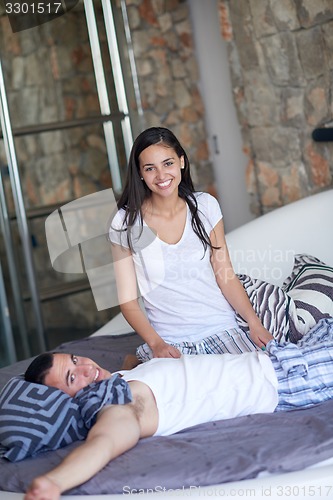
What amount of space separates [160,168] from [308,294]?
2.01 ft

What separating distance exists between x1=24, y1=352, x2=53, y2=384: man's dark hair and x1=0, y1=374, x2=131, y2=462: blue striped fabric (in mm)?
53

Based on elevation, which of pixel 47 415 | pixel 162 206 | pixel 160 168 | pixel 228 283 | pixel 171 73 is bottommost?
pixel 47 415

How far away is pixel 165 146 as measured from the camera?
227 centimetres

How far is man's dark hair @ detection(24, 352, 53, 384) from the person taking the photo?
1809mm

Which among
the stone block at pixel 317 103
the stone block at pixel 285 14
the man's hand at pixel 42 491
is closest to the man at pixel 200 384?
the man's hand at pixel 42 491

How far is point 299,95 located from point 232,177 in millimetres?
830

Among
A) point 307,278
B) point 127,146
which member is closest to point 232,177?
point 127,146

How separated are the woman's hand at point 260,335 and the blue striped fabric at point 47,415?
0.60 m

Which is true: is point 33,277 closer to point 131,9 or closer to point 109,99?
point 109,99

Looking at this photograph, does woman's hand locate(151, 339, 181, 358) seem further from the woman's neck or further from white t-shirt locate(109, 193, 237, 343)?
the woman's neck

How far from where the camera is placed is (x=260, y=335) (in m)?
2.25

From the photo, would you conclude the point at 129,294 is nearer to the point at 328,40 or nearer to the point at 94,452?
the point at 94,452

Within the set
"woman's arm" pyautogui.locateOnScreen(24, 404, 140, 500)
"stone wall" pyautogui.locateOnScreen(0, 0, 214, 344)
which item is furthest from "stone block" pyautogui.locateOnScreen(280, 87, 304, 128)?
"woman's arm" pyautogui.locateOnScreen(24, 404, 140, 500)

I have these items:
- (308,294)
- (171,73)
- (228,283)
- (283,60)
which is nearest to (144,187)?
(228,283)
